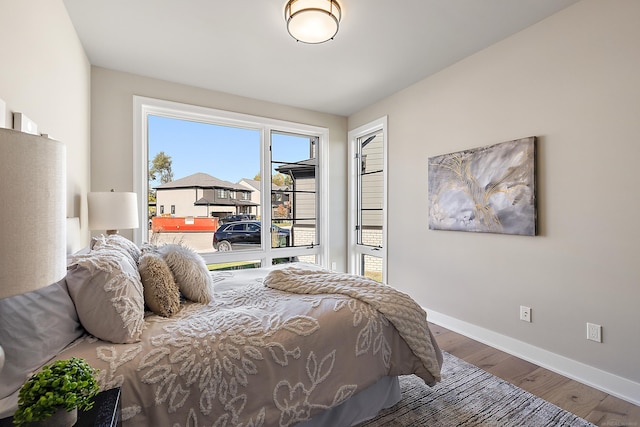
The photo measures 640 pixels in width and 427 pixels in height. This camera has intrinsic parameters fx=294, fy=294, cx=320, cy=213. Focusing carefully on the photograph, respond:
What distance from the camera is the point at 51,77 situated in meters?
1.86

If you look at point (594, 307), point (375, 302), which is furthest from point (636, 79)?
point (375, 302)

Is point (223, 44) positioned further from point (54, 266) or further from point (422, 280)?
point (422, 280)

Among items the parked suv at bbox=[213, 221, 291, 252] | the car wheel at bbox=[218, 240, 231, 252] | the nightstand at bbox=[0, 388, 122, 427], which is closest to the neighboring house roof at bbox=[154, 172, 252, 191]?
the parked suv at bbox=[213, 221, 291, 252]

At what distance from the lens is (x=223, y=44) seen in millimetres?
2615

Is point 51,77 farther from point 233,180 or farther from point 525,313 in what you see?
point 525,313

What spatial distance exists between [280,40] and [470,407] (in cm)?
311

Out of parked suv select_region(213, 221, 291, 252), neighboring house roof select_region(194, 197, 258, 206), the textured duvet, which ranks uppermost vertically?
neighboring house roof select_region(194, 197, 258, 206)

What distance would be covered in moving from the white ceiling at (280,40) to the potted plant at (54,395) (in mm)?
2338

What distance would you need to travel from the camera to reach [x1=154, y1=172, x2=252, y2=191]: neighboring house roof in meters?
3.48

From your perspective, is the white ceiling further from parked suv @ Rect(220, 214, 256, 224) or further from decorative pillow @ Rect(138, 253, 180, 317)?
decorative pillow @ Rect(138, 253, 180, 317)

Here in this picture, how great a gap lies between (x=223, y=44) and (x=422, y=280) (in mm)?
3158

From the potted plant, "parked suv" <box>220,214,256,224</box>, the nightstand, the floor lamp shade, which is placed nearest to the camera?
the floor lamp shade

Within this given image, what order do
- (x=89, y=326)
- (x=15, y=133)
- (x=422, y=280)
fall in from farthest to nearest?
(x=422, y=280), (x=89, y=326), (x=15, y=133)

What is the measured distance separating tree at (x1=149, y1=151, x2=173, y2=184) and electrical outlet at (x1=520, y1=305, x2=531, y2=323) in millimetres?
3810
